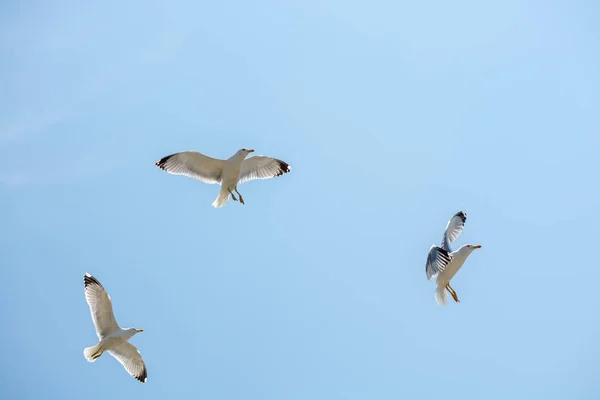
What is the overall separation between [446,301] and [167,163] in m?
6.27

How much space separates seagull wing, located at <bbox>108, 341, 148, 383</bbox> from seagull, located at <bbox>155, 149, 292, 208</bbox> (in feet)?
11.2

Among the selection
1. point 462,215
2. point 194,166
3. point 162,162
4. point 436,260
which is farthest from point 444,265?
point 162,162

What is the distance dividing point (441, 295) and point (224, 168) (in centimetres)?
507

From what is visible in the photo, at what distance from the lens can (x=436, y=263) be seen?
12461mm

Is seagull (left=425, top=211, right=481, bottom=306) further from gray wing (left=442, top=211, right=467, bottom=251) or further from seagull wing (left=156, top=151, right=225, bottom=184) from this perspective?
seagull wing (left=156, top=151, right=225, bottom=184)

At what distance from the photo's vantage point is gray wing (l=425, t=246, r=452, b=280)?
12.3 metres

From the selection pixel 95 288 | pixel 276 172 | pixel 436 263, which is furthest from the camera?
pixel 276 172

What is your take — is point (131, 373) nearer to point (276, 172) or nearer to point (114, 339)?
point (114, 339)

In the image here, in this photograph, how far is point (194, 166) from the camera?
1456 cm

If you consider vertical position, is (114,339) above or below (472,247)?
below

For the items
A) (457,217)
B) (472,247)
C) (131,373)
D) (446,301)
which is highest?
(457,217)

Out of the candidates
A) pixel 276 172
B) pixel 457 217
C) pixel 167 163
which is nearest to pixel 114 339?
pixel 167 163

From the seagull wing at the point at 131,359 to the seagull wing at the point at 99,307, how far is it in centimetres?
49

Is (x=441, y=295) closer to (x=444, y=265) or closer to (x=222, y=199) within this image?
(x=444, y=265)
